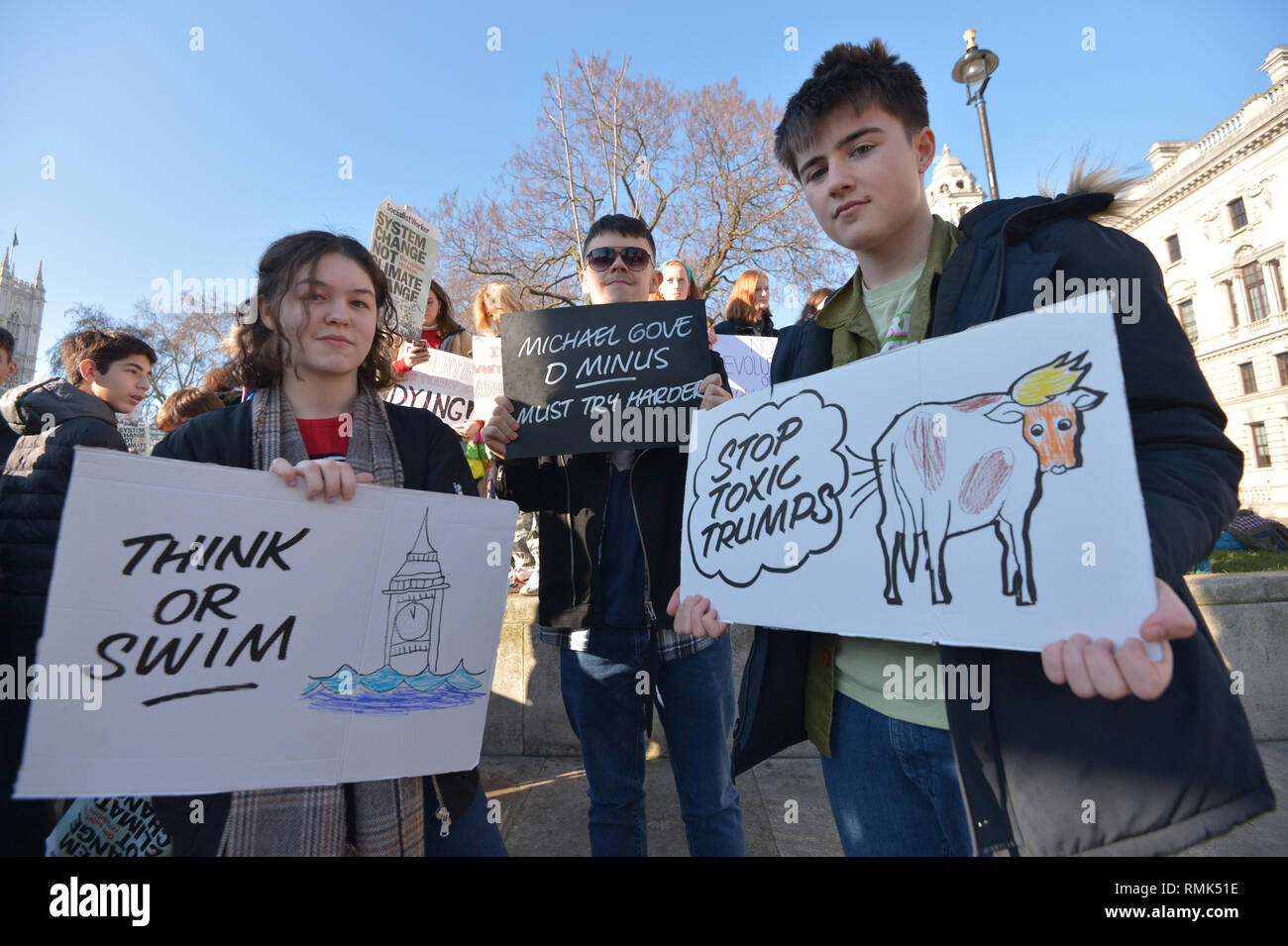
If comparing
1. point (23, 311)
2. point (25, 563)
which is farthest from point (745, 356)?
point (23, 311)

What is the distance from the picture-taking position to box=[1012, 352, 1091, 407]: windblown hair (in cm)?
107

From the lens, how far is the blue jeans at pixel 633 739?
6.64 ft

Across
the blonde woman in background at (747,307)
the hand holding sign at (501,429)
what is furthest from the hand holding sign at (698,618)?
the blonde woman in background at (747,307)

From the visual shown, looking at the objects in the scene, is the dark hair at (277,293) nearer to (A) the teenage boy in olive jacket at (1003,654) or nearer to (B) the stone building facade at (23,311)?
(A) the teenage boy in olive jacket at (1003,654)

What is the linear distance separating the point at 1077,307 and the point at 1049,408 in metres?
0.17

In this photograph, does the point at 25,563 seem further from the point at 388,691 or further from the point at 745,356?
the point at 745,356

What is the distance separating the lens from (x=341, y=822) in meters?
1.52

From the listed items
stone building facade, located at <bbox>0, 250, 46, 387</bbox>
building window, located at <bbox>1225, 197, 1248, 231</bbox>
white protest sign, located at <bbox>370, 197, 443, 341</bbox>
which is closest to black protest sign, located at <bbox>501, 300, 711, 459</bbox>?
white protest sign, located at <bbox>370, 197, 443, 341</bbox>

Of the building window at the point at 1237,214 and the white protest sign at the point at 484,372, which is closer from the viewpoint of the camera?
the white protest sign at the point at 484,372

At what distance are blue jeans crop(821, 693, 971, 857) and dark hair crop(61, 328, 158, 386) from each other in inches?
168

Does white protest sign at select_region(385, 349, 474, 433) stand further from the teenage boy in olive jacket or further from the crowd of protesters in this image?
the teenage boy in olive jacket

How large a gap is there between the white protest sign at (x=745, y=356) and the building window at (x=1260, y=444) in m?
44.7

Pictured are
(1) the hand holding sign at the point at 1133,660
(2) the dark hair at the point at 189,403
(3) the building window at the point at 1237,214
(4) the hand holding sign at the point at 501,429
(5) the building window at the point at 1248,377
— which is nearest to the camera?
(1) the hand holding sign at the point at 1133,660

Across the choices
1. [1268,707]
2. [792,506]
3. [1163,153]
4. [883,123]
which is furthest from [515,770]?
[1163,153]
